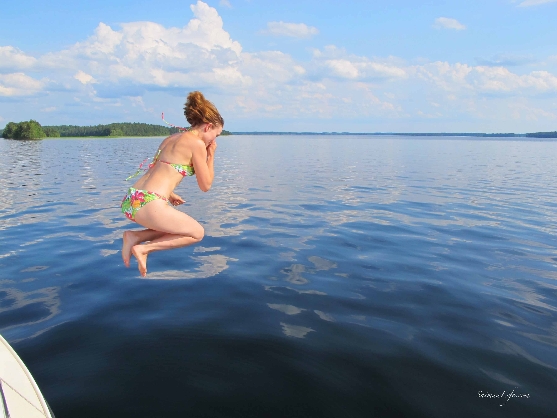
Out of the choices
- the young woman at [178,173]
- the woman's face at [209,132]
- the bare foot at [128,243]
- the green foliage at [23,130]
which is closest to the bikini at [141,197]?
the young woman at [178,173]

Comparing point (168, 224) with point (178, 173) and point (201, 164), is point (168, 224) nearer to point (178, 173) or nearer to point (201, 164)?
point (178, 173)

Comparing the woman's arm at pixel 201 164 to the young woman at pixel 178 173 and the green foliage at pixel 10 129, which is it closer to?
the young woman at pixel 178 173

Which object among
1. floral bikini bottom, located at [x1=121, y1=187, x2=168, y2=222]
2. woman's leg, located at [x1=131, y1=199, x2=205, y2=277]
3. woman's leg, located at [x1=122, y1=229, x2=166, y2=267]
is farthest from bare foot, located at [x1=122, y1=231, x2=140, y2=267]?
floral bikini bottom, located at [x1=121, y1=187, x2=168, y2=222]

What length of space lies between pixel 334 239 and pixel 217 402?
8.38 meters

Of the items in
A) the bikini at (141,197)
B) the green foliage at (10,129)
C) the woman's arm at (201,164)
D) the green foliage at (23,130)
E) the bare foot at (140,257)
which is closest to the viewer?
the woman's arm at (201,164)

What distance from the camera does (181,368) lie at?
5.80 metres

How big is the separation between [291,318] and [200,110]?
365 centimetres

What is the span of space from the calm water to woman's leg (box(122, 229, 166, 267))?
1.20 m

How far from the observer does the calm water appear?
5.34 metres

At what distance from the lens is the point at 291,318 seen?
24.6 ft

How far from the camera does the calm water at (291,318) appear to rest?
5.34 meters

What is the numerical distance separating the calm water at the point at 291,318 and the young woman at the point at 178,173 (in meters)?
1.56

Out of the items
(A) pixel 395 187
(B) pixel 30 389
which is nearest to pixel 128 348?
(B) pixel 30 389

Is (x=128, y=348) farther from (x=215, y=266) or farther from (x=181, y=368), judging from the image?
(x=215, y=266)
